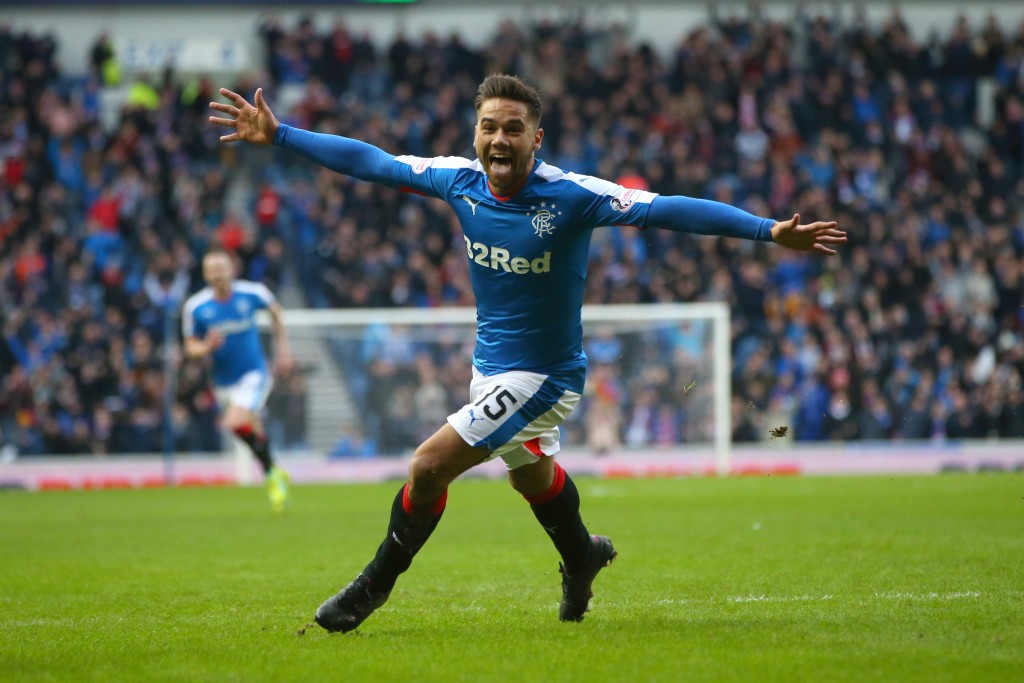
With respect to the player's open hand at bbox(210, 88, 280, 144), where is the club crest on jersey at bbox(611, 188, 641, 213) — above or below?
below

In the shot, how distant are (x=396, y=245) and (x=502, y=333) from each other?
19.6 m

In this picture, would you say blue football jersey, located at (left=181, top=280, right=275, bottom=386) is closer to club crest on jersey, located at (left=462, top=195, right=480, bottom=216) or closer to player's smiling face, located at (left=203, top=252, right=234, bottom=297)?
player's smiling face, located at (left=203, top=252, right=234, bottom=297)

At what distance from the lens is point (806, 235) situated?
6055 mm

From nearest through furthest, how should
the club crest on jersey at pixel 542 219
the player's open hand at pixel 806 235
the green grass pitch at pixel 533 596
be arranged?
the green grass pitch at pixel 533 596, the player's open hand at pixel 806 235, the club crest on jersey at pixel 542 219

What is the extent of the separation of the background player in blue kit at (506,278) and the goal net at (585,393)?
13986mm

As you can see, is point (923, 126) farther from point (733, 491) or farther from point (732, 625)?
point (732, 625)

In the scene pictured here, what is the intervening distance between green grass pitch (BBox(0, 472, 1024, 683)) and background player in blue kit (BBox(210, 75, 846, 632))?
0.57 meters

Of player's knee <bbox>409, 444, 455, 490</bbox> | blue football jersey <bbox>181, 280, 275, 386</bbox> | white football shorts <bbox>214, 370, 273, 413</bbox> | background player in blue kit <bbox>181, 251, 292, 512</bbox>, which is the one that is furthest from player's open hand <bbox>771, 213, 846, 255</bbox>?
blue football jersey <bbox>181, 280, 275, 386</bbox>

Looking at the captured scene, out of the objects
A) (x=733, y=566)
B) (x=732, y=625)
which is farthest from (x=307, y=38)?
(x=732, y=625)

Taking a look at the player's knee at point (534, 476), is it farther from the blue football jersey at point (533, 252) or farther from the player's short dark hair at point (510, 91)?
the player's short dark hair at point (510, 91)

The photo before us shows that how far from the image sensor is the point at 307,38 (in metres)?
29.9

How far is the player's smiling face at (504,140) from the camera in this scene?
6.43 meters

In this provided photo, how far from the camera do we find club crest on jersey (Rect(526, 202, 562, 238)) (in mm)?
6469

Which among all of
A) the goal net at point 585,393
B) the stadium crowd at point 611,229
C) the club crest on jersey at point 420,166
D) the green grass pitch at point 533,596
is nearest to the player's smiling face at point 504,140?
the club crest on jersey at point 420,166
